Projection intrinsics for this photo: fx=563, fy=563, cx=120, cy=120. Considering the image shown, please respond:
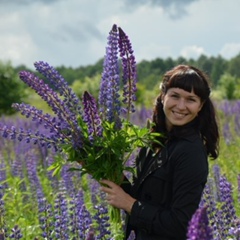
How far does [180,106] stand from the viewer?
3.19 meters

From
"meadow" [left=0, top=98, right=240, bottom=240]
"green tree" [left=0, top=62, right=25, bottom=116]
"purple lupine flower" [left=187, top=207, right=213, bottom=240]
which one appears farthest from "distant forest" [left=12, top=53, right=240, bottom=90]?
"purple lupine flower" [left=187, top=207, right=213, bottom=240]

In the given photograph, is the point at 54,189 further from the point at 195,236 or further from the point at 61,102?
the point at 195,236

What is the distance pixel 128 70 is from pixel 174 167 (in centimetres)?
59

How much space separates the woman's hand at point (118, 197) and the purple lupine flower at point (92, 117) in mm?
315

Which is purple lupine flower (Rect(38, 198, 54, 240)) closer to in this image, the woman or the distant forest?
the woman

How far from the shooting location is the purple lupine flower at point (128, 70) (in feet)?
9.83

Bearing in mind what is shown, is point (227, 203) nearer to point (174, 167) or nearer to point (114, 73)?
point (174, 167)

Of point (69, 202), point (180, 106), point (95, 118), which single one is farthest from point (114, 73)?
point (69, 202)

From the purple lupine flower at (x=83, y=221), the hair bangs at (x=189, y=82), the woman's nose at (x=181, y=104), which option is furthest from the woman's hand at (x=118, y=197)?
the hair bangs at (x=189, y=82)

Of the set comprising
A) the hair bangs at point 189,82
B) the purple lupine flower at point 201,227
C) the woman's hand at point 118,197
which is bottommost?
the woman's hand at point 118,197

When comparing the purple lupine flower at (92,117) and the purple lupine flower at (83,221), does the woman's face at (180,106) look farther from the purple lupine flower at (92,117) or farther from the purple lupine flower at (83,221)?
the purple lupine flower at (83,221)

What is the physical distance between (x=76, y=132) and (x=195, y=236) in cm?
138

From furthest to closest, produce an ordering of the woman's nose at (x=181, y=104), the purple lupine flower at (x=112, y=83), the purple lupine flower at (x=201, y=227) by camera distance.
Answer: the woman's nose at (x=181, y=104) → the purple lupine flower at (x=112, y=83) → the purple lupine flower at (x=201, y=227)

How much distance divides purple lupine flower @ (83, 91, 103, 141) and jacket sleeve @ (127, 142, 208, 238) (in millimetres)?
462
